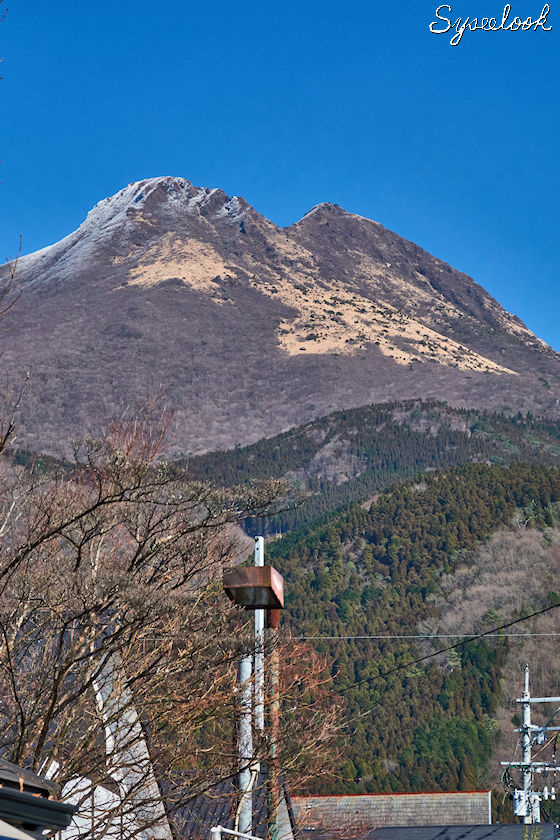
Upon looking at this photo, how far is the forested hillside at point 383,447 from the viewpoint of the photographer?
161 metres

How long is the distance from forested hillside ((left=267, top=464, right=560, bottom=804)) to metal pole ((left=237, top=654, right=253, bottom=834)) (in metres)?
46.1

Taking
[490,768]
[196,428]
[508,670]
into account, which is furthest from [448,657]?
[196,428]

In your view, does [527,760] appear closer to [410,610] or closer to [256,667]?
[256,667]

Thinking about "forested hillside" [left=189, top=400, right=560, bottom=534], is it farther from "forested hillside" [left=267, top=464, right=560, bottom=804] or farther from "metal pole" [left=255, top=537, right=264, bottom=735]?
"metal pole" [left=255, top=537, right=264, bottom=735]

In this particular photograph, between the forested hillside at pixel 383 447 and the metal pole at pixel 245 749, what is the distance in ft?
452

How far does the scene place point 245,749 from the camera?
1144 cm

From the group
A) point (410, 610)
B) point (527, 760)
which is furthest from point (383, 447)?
point (527, 760)

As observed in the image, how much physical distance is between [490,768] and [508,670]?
10888mm

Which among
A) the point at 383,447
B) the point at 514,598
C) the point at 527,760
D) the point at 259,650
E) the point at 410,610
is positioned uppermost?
the point at 383,447

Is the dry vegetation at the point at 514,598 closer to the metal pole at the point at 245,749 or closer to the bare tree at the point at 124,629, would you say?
the bare tree at the point at 124,629

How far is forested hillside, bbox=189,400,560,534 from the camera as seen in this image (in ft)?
528

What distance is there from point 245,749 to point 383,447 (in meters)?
158

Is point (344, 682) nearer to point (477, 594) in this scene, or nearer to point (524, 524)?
point (477, 594)

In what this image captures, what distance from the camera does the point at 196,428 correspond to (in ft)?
644
